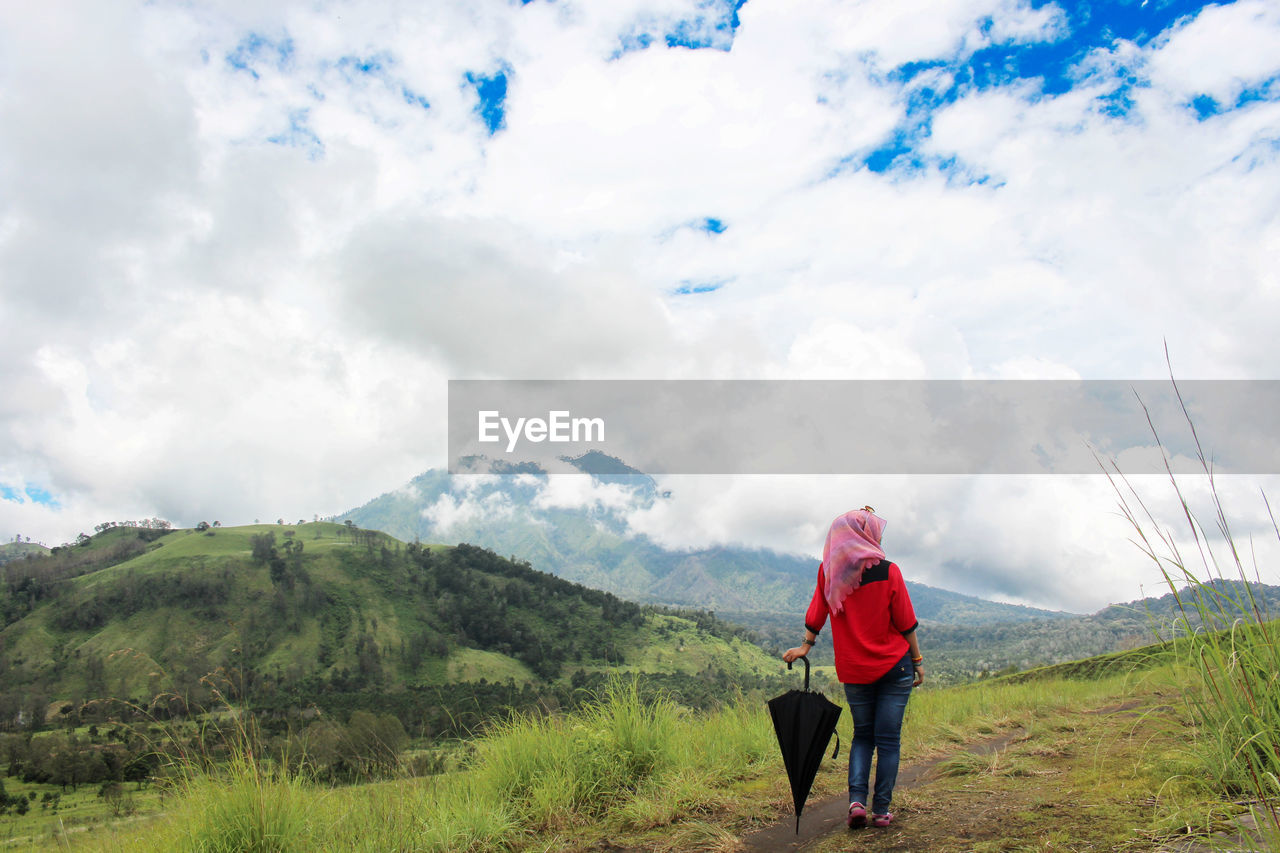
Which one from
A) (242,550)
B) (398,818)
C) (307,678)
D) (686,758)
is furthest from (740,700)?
(242,550)

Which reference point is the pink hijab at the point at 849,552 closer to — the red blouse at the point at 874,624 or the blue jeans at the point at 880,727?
the red blouse at the point at 874,624

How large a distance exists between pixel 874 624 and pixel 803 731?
97 centimetres

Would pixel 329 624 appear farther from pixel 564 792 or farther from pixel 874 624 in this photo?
pixel 874 624

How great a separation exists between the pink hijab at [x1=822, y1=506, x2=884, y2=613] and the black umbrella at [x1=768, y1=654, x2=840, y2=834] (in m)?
0.58

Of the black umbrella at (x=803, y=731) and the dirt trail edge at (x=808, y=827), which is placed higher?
the black umbrella at (x=803, y=731)

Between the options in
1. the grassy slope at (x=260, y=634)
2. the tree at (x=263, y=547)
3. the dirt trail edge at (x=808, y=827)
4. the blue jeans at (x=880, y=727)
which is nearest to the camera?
the dirt trail edge at (x=808, y=827)

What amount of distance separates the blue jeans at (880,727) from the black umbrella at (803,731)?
228 mm

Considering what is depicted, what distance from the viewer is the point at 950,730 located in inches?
336

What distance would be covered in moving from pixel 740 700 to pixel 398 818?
490cm

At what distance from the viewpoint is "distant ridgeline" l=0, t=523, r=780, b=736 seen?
111m

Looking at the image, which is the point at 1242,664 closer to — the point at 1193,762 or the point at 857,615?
the point at 1193,762

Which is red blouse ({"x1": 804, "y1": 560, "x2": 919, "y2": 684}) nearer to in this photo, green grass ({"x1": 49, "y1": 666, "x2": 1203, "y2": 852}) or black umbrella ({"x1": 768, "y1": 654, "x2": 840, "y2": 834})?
black umbrella ({"x1": 768, "y1": 654, "x2": 840, "y2": 834})

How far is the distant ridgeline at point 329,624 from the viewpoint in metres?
111

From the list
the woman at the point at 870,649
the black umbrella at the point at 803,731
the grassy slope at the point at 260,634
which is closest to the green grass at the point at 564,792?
the black umbrella at the point at 803,731
